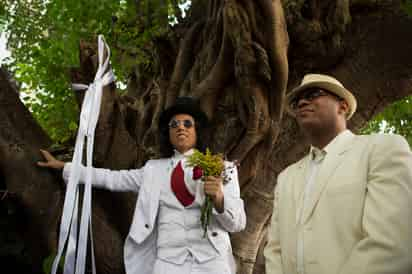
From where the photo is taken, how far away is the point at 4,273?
4.67m

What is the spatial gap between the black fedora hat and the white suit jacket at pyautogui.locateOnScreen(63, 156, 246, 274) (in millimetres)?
325

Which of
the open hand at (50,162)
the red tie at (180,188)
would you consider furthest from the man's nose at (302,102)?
the open hand at (50,162)

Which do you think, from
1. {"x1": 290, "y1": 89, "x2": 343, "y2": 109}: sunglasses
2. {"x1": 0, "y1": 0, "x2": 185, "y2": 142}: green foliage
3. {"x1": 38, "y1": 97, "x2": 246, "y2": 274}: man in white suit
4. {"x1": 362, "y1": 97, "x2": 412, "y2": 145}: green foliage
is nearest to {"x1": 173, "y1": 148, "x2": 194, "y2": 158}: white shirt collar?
{"x1": 38, "y1": 97, "x2": 246, "y2": 274}: man in white suit

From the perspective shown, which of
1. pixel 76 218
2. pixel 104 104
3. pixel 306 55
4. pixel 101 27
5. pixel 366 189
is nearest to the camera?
pixel 366 189

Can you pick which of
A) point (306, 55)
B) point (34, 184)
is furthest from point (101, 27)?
point (34, 184)

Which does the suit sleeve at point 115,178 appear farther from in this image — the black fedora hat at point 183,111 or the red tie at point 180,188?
the black fedora hat at point 183,111

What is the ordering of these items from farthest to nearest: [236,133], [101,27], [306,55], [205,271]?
[101,27] < [306,55] < [236,133] < [205,271]

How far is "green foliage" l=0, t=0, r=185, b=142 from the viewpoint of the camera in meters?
7.83

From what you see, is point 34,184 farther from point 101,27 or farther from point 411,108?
point 411,108

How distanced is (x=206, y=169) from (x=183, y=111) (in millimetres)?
748

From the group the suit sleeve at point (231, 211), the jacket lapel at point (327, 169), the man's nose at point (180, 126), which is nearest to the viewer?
the jacket lapel at point (327, 169)

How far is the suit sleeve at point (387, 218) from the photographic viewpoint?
6.68ft

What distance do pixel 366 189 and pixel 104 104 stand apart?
2.85 meters

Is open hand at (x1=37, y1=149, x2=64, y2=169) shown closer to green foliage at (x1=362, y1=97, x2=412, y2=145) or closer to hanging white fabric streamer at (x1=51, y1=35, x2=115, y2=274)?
hanging white fabric streamer at (x1=51, y1=35, x2=115, y2=274)
